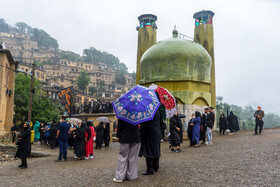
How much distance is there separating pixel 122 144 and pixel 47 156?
837 cm

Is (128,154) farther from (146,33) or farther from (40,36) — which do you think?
(40,36)

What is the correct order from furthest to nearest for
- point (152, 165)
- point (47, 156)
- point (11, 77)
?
point (11, 77) → point (47, 156) → point (152, 165)

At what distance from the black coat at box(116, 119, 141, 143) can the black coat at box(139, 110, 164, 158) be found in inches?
15.9

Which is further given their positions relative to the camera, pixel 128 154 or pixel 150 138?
pixel 150 138

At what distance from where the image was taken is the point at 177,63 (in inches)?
796

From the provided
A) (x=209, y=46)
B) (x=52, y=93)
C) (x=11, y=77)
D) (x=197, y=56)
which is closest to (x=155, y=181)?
(x=197, y=56)

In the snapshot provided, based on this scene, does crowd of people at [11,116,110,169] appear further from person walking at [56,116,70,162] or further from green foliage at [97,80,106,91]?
green foliage at [97,80,106,91]

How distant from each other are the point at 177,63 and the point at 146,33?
813cm

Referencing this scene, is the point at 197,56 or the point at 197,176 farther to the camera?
the point at 197,56

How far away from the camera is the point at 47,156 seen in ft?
42.4

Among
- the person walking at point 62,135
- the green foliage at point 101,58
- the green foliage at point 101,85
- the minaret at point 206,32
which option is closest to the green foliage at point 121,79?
the green foliage at point 101,85

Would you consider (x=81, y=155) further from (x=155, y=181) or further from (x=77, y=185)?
(x=155, y=181)

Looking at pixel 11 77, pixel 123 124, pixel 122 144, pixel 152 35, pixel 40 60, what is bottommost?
pixel 122 144

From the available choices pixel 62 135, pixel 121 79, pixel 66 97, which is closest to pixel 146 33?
pixel 66 97
